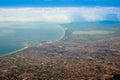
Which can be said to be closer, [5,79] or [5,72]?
[5,79]

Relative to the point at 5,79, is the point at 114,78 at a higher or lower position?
lower

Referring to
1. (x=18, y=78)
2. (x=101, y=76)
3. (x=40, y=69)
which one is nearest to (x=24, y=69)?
(x=40, y=69)

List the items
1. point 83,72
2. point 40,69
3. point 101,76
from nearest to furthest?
point 101,76, point 83,72, point 40,69

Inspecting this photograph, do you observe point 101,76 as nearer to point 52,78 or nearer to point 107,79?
point 107,79

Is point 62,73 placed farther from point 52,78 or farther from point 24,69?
point 24,69

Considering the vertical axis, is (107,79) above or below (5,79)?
below

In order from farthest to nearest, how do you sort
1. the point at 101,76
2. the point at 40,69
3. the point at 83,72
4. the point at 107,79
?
the point at 40,69, the point at 83,72, the point at 101,76, the point at 107,79

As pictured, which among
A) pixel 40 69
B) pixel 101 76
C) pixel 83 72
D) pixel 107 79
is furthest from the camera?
pixel 40 69

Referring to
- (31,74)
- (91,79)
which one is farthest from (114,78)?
(31,74)

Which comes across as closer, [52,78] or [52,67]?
[52,78]
